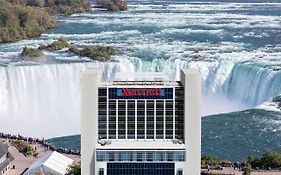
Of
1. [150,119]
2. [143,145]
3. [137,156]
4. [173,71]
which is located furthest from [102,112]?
[173,71]

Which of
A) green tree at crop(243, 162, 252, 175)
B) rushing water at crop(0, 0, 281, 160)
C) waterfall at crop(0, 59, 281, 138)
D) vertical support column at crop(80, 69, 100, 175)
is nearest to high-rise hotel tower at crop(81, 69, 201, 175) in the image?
vertical support column at crop(80, 69, 100, 175)

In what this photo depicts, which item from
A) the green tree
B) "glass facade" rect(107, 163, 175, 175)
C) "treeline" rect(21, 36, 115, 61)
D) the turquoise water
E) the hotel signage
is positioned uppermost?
the hotel signage

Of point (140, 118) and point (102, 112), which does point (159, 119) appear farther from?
point (102, 112)

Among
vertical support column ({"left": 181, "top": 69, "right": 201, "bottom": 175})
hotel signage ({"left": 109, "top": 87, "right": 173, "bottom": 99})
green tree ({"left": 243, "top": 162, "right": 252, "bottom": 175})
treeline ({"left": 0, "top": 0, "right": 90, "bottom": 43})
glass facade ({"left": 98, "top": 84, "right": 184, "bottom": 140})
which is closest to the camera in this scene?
vertical support column ({"left": 181, "top": 69, "right": 201, "bottom": 175})

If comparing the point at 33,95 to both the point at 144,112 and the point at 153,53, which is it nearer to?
the point at 153,53

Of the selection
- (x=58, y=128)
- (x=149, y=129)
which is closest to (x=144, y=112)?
(x=149, y=129)

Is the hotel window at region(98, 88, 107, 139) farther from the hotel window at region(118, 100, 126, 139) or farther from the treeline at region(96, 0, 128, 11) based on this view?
the treeline at region(96, 0, 128, 11)
